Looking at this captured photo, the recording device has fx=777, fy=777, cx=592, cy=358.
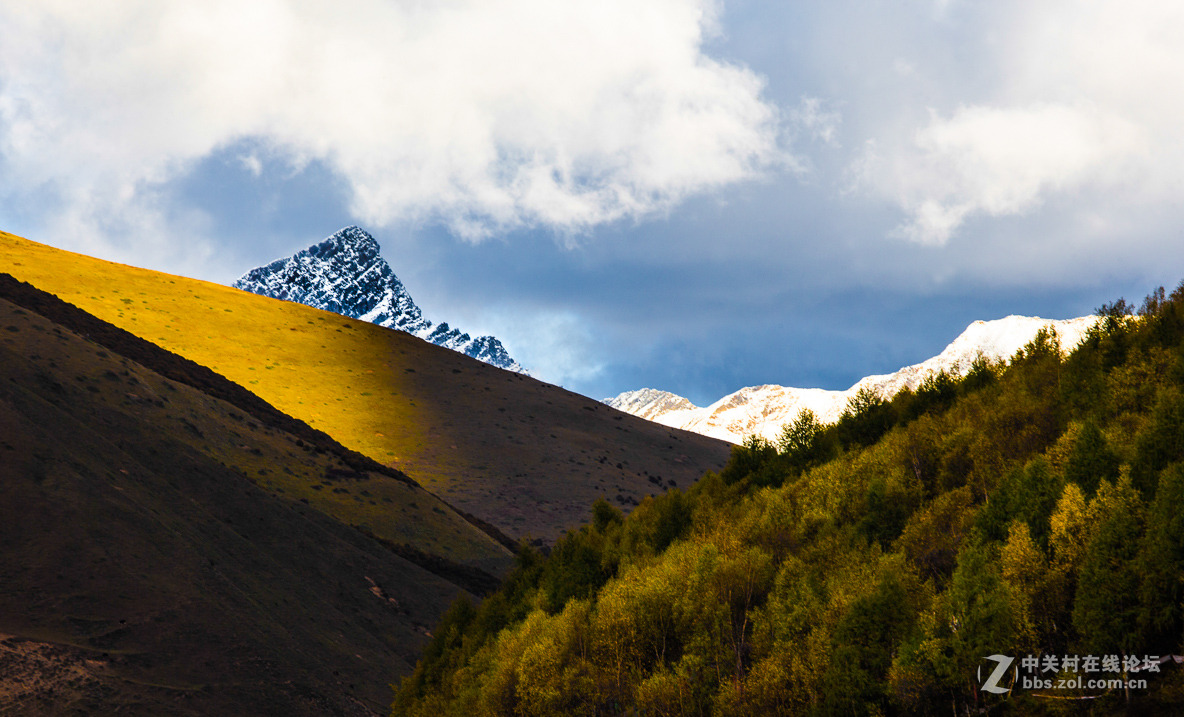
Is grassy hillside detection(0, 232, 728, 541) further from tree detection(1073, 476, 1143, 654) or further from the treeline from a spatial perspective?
tree detection(1073, 476, 1143, 654)

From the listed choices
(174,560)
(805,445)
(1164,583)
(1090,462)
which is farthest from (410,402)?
(1164,583)

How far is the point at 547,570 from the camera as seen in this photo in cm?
6259

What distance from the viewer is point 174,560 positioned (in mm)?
48875

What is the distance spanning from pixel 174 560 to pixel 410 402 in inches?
3487

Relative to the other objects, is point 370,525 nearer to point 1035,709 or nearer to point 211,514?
point 211,514

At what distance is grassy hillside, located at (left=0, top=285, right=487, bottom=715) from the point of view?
131 feet

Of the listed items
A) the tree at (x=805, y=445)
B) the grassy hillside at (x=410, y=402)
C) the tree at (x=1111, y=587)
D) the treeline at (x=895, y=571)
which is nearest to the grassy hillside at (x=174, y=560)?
the treeline at (x=895, y=571)

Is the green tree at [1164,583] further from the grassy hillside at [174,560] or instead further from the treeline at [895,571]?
the grassy hillside at [174,560]

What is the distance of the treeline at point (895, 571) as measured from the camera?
109 feet

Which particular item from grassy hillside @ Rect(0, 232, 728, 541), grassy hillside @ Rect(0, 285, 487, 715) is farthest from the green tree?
grassy hillside @ Rect(0, 232, 728, 541)

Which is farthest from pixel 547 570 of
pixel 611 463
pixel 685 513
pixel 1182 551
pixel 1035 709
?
pixel 611 463

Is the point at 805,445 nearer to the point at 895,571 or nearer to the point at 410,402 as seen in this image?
the point at 895,571

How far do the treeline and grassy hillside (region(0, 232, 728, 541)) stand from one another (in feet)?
139

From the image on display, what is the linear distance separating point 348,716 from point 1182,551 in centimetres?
4382
